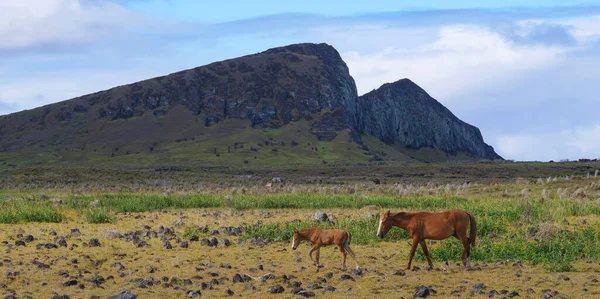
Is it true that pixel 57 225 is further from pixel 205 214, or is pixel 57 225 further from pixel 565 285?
pixel 565 285

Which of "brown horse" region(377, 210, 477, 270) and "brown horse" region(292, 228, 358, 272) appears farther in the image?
"brown horse" region(292, 228, 358, 272)

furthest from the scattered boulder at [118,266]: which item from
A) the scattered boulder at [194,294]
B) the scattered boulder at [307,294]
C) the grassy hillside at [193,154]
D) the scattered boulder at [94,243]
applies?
the grassy hillside at [193,154]

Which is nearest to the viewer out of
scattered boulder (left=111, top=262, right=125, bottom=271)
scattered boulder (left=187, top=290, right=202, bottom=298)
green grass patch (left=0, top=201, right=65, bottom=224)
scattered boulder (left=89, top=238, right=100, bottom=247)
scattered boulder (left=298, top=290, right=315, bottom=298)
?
scattered boulder (left=298, top=290, right=315, bottom=298)

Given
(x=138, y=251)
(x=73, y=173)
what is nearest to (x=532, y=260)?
(x=138, y=251)

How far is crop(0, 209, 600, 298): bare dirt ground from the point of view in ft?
49.9

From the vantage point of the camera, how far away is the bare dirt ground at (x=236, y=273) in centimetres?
1520

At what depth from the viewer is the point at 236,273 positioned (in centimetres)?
1730

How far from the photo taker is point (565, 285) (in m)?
15.5

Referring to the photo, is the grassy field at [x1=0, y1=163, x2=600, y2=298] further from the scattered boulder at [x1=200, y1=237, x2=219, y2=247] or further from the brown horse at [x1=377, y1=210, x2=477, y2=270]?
the brown horse at [x1=377, y1=210, x2=477, y2=270]

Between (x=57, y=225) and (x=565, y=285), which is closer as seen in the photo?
(x=565, y=285)

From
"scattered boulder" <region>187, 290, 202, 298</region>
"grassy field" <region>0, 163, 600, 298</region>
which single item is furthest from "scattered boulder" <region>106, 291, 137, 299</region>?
"scattered boulder" <region>187, 290, 202, 298</region>

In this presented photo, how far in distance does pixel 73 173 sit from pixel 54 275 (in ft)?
243

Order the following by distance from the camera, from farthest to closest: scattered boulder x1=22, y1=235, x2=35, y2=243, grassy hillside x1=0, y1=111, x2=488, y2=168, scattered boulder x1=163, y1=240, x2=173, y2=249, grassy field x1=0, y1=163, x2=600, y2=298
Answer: grassy hillside x1=0, y1=111, x2=488, y2=168 < scattered boulder x1=22, y1=235, x2=35, y2=243 < scattered boulder x1=163, y1=240, x2=173, y2=249 < grassy field x1=0, y1=163, x2=600, y2=298

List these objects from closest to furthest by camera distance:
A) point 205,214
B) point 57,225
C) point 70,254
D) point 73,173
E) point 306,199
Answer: point 70,254
point 57,225
point 205,214
point 306,199
point 73,173
